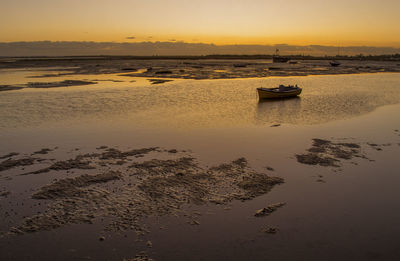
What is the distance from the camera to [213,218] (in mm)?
7332

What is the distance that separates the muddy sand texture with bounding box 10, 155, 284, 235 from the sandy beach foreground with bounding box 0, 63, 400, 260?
4 cm

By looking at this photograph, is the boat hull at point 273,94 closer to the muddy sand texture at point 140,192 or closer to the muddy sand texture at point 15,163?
the muddy sand texture at point 140,192

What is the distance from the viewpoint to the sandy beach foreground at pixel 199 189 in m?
6.30

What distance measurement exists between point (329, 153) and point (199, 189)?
6.70 m

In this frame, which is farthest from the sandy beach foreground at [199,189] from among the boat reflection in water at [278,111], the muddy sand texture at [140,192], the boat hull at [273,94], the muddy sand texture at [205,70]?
the muddy sand texture at [205,70]

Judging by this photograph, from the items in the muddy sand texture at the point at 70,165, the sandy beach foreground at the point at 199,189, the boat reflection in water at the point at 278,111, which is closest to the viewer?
the sandy beach foreground at the point at 199,189

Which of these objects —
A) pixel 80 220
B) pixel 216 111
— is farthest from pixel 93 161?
pixel 216 111

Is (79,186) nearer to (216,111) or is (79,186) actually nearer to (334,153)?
(334,153)

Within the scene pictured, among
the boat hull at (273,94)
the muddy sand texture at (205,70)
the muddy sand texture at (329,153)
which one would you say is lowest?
the muddy sand texture at (329,153)

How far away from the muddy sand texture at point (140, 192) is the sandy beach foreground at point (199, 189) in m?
0.04

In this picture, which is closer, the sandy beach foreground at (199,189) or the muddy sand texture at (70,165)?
the sandy beach foreground at (199,189)

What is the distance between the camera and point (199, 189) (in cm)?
884

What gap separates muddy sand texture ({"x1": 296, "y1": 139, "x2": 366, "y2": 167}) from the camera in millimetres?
11281

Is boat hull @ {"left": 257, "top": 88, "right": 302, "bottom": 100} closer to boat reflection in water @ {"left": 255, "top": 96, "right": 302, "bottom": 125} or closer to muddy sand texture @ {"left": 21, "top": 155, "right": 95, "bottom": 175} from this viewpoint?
boat reflection in water @ {"left": 255, "top": 96, "right": 302, "bottom": 125}
